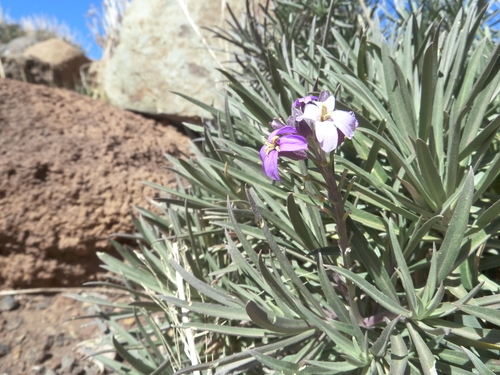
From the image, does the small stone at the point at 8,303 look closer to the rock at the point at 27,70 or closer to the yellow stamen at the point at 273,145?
the yellow stamen at the point at 273,145

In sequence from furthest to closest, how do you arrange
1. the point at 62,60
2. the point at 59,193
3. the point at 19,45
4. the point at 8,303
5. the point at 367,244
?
the point at 19,45
the point at 62,60
the point at 59,193
the point at 8,303
the point at 367,244

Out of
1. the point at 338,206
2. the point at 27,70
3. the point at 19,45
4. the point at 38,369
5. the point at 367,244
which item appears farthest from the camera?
the point at 19,45

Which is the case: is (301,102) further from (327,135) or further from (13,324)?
(13,324)

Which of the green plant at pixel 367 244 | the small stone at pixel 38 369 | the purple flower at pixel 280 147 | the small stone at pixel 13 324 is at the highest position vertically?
the purple flower at pixel 280 147

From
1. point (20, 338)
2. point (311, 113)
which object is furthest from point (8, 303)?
point (311, 113)

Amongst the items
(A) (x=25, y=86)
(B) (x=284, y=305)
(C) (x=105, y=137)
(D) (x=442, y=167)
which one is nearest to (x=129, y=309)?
(B) (x=284, y=305)

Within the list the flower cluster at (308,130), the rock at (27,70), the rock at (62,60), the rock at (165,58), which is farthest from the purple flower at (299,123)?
the rock at (62,60)
